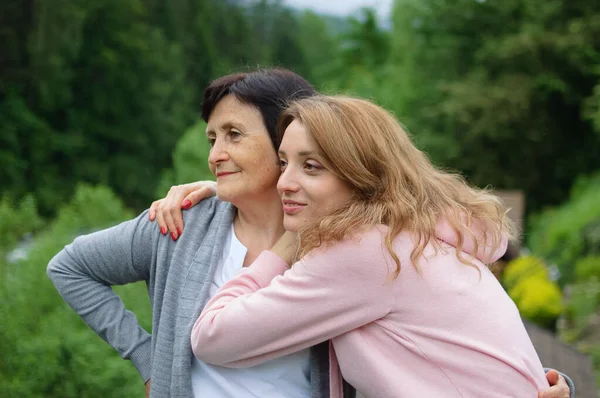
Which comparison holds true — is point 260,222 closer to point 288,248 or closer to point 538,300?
point 288,248

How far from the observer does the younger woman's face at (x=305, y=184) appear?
75.7 inches

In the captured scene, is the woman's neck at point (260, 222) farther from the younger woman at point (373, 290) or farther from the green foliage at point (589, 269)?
the green foliage at point (589, 269)

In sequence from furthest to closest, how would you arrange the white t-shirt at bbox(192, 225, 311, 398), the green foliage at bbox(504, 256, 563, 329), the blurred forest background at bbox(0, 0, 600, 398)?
the green foliage at bbox(504, 256, 563, 329), the blurred forest background at bbox(0, 0, 600, 398), the white t-shirt at bbox(192, 225, 311, 398)

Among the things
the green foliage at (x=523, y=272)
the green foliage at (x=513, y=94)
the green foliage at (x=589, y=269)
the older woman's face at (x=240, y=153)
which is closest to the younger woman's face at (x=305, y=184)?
the older woman's face at (x=240, y=153)

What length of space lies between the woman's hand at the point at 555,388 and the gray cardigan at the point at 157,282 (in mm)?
538

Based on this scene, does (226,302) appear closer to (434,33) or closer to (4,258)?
(4,258)

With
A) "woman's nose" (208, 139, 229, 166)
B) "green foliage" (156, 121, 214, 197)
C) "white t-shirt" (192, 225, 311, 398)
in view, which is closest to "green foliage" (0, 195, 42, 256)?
"woman's nose" (208, 139, 229, 166)

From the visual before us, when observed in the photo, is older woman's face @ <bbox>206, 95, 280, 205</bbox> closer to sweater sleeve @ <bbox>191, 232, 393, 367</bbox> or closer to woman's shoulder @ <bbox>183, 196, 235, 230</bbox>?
woman's shoulder @ <bbox>183, 196, 235, 230</bbox>

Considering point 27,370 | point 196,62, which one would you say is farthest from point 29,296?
point 196,62

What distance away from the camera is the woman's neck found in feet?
7.49

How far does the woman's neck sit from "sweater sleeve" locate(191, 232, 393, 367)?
41cm

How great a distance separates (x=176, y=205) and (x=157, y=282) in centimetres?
22

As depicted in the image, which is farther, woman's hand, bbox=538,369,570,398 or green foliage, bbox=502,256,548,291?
green foliage, bbox=502,256,548,291

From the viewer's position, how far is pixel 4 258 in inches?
226
